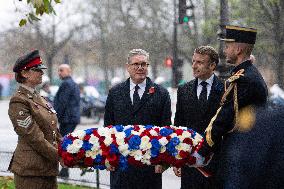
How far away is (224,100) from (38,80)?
6.01 feet

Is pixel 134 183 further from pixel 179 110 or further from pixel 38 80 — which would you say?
pixel 38 80

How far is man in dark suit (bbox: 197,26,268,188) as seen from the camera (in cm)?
576

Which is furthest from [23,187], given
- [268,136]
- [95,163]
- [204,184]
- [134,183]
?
[268,136]

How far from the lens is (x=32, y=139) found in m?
6.28

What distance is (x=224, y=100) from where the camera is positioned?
19.3 feet

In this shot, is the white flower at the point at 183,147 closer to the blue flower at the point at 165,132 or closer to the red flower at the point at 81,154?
the blue flower at the point at 165,132

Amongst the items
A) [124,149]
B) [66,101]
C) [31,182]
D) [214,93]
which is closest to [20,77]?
[31,182]

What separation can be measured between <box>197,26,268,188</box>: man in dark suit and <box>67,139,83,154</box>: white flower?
1.13 meters

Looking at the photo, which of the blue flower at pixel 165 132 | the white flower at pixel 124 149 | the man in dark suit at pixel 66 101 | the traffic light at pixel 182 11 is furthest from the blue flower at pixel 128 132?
the traffic light at pixel 182 11

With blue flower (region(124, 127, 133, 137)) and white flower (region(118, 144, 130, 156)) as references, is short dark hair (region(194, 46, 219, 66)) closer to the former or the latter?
blue flower (region(124, 127, 133, 137))

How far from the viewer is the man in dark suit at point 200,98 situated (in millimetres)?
6918

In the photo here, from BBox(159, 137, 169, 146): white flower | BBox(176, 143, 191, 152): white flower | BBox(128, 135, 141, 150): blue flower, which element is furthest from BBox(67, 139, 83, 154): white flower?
BBox(176, 143, 191, 152): white flower

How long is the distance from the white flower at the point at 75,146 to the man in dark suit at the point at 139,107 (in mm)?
990

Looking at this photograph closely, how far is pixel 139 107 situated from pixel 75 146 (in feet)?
3.73
